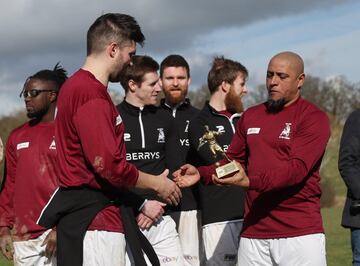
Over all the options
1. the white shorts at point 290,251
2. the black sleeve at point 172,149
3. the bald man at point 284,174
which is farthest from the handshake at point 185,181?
the black sleeve at point 172,149

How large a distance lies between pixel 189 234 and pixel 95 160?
335 cm

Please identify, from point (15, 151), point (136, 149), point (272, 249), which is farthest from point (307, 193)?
point (15, 151)

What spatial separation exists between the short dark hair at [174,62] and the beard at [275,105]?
2286mm

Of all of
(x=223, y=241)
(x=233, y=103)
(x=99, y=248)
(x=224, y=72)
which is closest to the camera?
(x=99, y=248)

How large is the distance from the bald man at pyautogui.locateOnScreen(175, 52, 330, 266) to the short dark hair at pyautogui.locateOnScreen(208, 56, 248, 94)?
1866mm

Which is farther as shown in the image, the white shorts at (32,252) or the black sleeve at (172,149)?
the black sleeve at (172,149)

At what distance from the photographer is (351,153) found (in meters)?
8.12

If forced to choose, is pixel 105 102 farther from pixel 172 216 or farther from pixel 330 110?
pixel 330 110

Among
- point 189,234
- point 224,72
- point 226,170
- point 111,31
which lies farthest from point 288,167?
point 224,72

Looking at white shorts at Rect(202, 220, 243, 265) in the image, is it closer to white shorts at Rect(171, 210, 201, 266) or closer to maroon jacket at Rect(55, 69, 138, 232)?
white shorts at Rect(171, 210, 201, 266)

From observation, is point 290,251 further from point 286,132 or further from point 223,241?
→ point 223,241

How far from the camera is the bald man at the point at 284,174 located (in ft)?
21.7

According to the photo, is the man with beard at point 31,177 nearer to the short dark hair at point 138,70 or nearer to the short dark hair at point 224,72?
the short dark hair at point 138,70

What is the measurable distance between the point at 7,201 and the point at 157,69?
2066 mm
